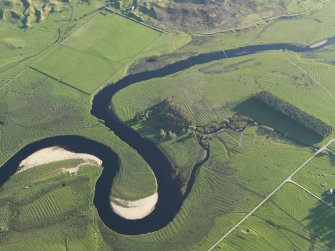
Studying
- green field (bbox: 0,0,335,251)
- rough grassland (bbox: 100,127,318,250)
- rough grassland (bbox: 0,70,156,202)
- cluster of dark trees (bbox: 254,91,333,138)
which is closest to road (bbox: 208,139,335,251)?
green field (bbox: 0,0,335,251)

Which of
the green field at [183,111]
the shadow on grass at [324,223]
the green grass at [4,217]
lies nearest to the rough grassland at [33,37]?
the green field at [183,111]

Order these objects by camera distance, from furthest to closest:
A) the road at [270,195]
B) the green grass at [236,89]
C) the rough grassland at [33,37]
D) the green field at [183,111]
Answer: the rough grassland at [33,37], the green grass at [236,89], the green field at [183,111], the road at [270,195]

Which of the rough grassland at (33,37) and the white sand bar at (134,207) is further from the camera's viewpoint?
the rough grassland at (33,37)

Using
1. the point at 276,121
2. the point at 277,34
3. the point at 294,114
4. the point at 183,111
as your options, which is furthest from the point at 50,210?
the point at 277,34

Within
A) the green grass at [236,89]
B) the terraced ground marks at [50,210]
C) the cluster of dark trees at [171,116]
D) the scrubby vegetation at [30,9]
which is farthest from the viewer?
the scrubby vegetation at [30,9]

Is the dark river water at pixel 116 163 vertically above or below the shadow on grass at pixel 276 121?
below

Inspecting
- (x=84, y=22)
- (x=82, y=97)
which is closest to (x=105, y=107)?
(x=82, y=97)

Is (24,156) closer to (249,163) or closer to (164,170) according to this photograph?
(164,170)

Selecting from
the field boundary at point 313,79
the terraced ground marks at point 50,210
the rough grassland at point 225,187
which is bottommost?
the terraced ground marks at point 50,210

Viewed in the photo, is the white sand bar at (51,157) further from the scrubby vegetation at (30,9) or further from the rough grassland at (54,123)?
the scrubby vegetation at (30,9)
